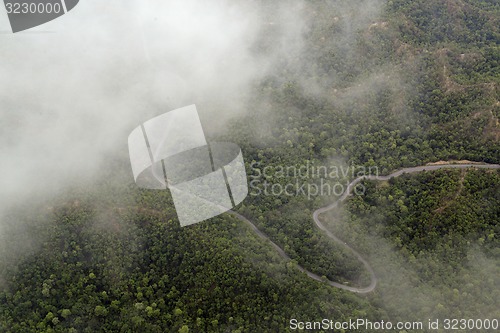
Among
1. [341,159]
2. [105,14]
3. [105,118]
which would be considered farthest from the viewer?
[105,14]

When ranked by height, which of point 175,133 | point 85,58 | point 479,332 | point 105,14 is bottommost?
point 479,332

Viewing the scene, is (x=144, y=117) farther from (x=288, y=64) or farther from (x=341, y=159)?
(x=341, y=159)

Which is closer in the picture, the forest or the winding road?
the forest

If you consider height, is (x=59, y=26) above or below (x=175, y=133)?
above

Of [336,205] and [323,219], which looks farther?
[336,205]

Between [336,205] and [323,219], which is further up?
[336,205]

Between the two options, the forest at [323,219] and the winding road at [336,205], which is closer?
the forest at [323,219]

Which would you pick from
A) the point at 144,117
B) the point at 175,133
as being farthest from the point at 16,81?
the point at 175,133

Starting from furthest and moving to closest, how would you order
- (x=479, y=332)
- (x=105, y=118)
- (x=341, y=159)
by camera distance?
(x=105, y=118) → (x=341, y=159) → (x=479, y=332)
